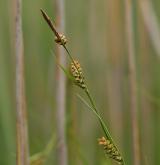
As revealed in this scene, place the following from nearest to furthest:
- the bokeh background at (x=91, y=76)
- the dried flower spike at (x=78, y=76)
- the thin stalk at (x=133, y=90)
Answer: the dried flower spike at (x=78, y=76), the thin stalk at (x=133, y=90), the bokeh background at (x=91, y=76)

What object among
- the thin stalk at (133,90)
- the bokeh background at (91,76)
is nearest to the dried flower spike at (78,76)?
the thin stalk at (133,90)

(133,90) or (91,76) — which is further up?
(91,76)

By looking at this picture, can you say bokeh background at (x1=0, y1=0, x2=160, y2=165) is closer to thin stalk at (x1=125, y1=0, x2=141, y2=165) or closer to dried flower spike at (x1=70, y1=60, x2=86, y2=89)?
thin stalk at (x1=125, y1=0, x2=141, y2=165)

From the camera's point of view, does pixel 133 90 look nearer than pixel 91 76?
Yes

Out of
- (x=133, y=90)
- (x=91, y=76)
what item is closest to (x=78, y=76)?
(x=133, y=90)

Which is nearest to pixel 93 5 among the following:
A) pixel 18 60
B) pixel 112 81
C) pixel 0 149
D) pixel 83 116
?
pixel 112 81

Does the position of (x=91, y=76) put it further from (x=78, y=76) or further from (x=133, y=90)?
(x=78, y=76)

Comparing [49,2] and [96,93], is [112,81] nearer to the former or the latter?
[96,93]

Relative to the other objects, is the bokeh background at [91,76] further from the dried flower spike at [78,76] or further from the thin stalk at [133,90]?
Answer: the dried flower spike at [78,76]

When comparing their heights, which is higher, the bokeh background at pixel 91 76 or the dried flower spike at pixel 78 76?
the bokeh background at pixel 91 76
